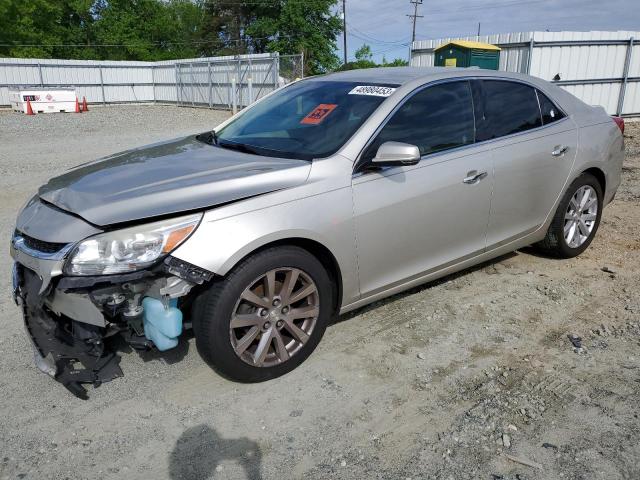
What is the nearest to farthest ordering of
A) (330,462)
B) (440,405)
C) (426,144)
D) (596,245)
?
(330,462)
(440,405)
(426,144)
(596,245)

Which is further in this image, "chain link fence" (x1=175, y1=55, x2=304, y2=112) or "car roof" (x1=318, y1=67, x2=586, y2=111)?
"chain link fence" (x1=175, y1=55, x2=304, y2=112)

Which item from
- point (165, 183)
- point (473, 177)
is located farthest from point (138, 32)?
point (165, 183)

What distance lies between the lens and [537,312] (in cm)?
416

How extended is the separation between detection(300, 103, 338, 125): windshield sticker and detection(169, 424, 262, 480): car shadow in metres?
2.10

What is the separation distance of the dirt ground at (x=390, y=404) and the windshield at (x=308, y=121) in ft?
4.33

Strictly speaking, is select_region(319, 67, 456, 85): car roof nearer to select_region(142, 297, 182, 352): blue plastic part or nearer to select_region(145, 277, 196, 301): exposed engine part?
select_region(145, 277, 196, 301): exposed engine part

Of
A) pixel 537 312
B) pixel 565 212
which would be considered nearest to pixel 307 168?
pixel 537 312

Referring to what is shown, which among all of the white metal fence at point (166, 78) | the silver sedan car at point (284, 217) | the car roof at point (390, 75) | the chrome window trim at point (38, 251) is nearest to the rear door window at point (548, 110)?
the silver sedan car at point (284, 217)

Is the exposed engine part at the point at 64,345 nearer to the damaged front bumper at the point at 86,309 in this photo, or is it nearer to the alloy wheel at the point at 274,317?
the damaged front bumper at the point at 86,309

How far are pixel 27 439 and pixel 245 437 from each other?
3.62 feet

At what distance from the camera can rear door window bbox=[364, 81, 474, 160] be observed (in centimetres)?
360

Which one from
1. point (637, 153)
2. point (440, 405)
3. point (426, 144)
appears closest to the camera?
point (440, 405)

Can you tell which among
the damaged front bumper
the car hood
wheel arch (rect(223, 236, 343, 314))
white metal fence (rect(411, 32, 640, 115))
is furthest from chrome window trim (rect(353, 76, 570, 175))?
white metal fence (rect(411, 32, 640, 115))

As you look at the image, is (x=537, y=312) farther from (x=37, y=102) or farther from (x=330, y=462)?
(x=37, y=102)
